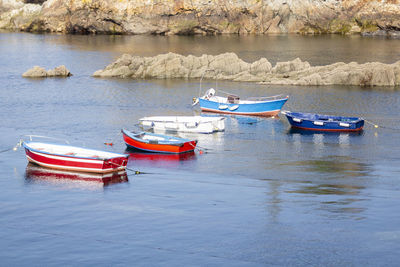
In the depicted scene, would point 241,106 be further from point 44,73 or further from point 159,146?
point 44,73

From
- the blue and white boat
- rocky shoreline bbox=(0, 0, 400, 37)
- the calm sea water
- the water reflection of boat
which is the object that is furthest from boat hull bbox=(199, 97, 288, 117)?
rocky shoreline bbox=(0, 0, 400, 37)

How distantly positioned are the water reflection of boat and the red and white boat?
8.6 inches

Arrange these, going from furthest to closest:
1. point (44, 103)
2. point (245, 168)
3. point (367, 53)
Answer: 1. point (367, 53)
2. point (44, 103)
3. point (245, 168)

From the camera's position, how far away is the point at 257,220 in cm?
2777

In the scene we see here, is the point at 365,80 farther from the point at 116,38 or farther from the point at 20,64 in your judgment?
the point at 116,38

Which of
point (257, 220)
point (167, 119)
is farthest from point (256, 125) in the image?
point (257, 220)

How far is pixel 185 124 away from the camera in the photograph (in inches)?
1746

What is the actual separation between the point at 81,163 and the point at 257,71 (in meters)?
35.9

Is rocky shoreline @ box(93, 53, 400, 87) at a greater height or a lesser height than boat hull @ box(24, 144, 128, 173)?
greater

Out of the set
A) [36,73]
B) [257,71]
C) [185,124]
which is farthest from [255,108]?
[36,73]

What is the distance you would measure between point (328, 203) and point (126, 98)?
31.9 m

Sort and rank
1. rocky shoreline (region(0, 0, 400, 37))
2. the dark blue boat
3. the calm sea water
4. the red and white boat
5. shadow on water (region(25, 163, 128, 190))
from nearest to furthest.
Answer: the calm sea water → shadow on water (region(25, 163, 128, 190)) → the red and white boat → the dark blue boat → rocky shoreline (region(0, 0, 400, 37))

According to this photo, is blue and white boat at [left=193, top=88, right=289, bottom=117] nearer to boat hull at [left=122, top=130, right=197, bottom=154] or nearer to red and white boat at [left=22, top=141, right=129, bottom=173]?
boat hull at [left=122, top=130, right=197, bottom=154]

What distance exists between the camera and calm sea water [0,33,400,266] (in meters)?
24.7
